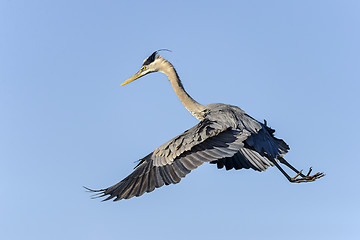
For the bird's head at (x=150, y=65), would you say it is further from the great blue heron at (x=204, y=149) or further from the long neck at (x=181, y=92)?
the great blue heron at (x=204, y=149)

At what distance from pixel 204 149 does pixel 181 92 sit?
2.38 meters

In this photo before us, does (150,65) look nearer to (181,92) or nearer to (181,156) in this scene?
(181,92)

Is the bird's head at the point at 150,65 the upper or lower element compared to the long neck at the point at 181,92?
upper

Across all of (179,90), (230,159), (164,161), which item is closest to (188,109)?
(179,90)

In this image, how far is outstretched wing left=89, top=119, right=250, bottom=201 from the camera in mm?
9148

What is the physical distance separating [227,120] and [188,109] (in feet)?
5.08

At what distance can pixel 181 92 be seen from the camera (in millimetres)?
11406

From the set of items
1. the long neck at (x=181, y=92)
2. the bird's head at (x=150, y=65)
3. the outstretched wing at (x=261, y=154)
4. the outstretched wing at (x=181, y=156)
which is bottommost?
the outstretched wing at (x=181, y=156)

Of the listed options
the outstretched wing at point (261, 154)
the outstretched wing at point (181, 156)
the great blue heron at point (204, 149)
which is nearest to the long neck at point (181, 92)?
the great blue heron at point (204, 149)

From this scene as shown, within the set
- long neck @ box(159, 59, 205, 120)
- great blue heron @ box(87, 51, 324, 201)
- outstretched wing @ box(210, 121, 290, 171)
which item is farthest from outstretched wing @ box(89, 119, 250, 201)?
long neck @ box(159, 59, 205, 120)

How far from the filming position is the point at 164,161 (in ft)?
30.9

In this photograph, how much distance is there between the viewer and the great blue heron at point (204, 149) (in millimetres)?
9180

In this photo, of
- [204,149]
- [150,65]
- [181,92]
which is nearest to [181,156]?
[204,149]

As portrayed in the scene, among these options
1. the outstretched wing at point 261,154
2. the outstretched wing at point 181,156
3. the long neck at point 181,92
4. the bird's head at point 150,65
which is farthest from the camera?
the bird's head at point 150,65
